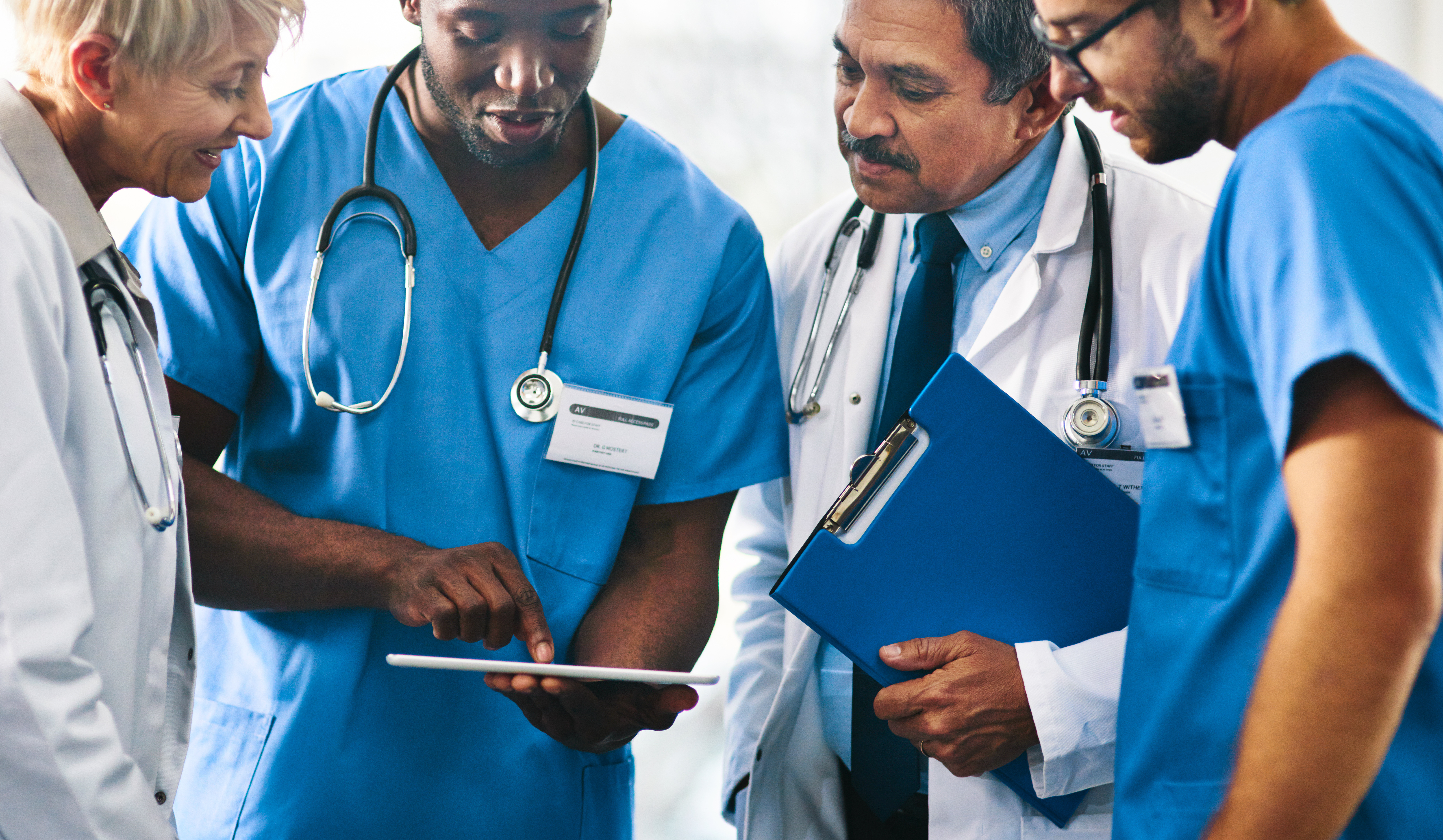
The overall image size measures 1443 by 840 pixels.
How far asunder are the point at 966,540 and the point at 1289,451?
1.54 feet

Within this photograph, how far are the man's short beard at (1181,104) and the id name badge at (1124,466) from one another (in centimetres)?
42

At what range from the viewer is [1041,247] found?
4.63 feet

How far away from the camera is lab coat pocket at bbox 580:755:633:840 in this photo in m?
1.40

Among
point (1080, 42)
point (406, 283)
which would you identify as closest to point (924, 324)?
point (1080, 42)

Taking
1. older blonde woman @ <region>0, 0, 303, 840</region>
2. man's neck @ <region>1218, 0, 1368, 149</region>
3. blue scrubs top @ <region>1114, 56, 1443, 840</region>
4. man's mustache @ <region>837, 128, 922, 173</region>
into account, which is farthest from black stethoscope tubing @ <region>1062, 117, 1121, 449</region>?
older blonde woman @ <region>0, 0, 303, 840</region>

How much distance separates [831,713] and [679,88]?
1650 millimetres

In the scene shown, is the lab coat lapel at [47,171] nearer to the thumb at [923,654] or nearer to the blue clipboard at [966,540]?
the blue clipboard at [966,540]

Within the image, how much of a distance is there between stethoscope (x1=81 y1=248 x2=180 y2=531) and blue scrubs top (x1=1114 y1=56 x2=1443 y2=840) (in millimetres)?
918

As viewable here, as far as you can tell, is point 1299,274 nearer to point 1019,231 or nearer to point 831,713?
point 1019,231

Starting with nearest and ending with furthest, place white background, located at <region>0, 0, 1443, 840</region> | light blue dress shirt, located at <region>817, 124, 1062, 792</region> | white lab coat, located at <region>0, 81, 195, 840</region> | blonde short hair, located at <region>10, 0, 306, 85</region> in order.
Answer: white lab coat, located at <region>0, 81, 195, 840</region>
blonde short hair, located at <region>10, 0, 306, 85</region>
light blue dress shirt, located at <region>817, 124, 1062, 792</region>
white background, located at <region>0, 0, 1443, 840</region>

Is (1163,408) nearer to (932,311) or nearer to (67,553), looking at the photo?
(932,311)

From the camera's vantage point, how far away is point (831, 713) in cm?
151

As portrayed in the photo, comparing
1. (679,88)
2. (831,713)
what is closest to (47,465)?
(831,713)

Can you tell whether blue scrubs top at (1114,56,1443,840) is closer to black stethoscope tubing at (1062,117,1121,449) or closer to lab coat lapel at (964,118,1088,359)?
black stethoscope tubing at (1062,117,1121,449)
